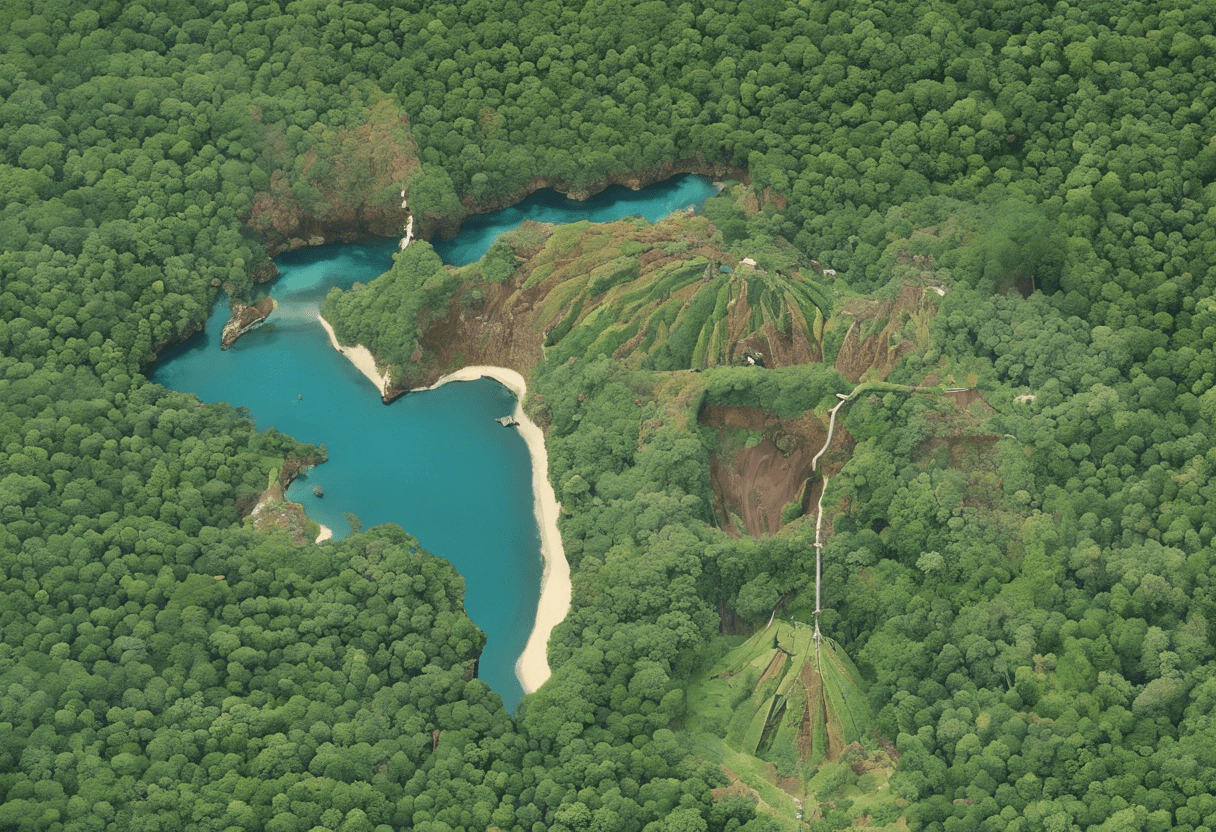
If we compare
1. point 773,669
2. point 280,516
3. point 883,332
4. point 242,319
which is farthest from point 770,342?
point 242,319

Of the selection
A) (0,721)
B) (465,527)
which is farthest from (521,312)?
(0,721)

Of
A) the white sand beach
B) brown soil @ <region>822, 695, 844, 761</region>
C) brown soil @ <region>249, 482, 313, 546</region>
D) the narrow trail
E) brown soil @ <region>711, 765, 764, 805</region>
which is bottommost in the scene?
brown soil @ <region>711, 765, 764, 805</region>

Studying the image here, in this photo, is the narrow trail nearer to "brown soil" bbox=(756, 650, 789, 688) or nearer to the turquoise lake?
"brown soil" bbox=(756, 650, 789, 688)

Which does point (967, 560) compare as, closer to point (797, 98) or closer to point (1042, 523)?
point (1042, 523)

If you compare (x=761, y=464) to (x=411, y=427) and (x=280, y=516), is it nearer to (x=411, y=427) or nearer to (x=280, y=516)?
(x=411, y=427)

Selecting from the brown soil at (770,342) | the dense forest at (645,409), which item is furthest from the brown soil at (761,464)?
the brown soil at (770,342)

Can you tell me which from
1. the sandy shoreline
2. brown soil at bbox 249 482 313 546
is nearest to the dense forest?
brown soil at bbox 249 482 313 546
